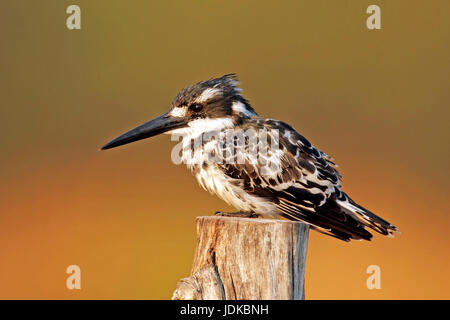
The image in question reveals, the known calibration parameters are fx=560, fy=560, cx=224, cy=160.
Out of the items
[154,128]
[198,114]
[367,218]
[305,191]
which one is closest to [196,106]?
[198,114]

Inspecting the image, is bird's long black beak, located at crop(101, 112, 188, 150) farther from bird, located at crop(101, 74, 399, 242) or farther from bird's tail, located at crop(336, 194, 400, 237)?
bird's tail, located at crop(336, 194, 400, 237)

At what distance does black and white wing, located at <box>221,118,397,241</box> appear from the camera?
2967 mm

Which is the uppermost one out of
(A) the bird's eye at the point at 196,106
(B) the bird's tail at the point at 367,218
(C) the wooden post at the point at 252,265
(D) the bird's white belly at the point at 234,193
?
(A) the bird's eye at the point at 196,106

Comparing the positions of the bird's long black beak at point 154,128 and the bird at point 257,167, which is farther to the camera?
the bird's long black beak at point 154,128

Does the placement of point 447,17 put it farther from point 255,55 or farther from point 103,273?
point 103,273

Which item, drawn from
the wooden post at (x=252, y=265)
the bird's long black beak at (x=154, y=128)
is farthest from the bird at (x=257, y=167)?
the wooden post at (x=252, y=265)

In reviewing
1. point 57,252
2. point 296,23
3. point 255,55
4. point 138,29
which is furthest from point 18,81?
point 296,23

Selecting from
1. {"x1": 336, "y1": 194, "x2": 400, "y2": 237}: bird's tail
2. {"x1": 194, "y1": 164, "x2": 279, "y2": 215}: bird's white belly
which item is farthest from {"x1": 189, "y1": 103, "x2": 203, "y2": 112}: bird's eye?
{"x1": 336, "y1": 194, "x2": 400, "y2": 237}: bird's tail

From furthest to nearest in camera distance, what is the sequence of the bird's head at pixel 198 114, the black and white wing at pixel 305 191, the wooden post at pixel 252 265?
the bird's head at pixel 198 114 → the black and white wing at pixel 305 191 → the wooden post at pixel 252 265

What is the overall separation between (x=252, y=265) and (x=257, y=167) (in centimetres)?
78

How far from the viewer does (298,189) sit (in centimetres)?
302

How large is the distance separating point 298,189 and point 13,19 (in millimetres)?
4970

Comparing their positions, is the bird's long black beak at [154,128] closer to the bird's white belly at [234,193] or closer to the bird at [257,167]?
the bird at [257,167]

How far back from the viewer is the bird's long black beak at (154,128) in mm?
3277
